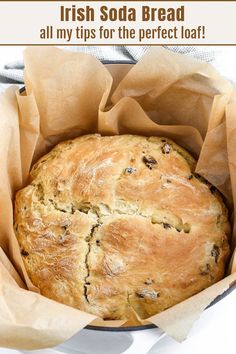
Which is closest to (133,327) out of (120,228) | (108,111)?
(120,228)

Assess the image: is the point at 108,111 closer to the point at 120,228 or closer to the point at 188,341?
the point at 120,228

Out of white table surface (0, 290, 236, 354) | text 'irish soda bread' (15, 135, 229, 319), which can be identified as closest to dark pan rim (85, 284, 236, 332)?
white table surface (0, 290, 236, 354)

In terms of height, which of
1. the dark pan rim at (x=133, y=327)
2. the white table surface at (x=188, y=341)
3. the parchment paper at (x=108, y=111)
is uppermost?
the parchment paper at (x=108, y=111)

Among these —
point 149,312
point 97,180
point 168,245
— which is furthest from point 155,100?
point 149,312

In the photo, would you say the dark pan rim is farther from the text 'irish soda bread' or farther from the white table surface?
the text 'irish soda bread'

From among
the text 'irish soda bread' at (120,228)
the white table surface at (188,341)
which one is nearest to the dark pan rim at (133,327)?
the white table surface at (188,341)

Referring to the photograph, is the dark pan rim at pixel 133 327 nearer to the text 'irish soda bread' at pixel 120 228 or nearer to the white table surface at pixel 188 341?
the white table surface at pixel 188 341

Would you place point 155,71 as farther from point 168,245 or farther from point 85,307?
point 85,307
